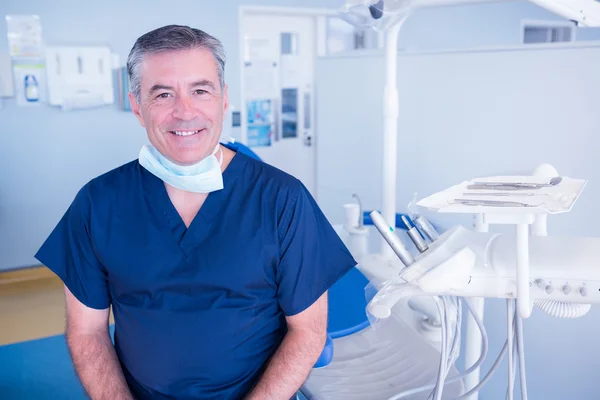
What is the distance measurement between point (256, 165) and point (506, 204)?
0.55m

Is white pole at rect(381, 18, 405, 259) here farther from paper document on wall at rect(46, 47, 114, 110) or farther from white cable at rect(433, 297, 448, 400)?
paper document on wall at rect(46, 47, 114, 110)

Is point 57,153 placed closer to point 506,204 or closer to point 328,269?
point 328,269

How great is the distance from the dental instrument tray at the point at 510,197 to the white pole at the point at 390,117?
1.99ft

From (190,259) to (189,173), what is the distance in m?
0.16

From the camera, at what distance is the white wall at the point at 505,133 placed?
147cm

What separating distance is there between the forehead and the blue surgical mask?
0.15 m

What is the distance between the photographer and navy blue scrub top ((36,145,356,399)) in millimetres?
1110

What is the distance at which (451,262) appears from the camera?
86 cm

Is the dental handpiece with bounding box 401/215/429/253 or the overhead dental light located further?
the overhead dental light

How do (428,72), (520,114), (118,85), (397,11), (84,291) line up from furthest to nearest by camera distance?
(118,85) → (428,72) → (520,114) → (397,11) → (84,291)

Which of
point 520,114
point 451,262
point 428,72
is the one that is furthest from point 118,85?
point 451,262

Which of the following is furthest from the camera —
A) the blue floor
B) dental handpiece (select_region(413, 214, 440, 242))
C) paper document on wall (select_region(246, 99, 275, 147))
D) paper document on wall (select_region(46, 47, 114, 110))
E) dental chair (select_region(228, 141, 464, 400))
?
paper document on wall (select_region(246, 99, 275, 147))

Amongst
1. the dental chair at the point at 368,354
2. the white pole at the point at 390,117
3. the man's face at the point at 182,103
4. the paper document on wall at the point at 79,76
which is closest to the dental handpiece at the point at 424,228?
the dental chair at the point at 368,354

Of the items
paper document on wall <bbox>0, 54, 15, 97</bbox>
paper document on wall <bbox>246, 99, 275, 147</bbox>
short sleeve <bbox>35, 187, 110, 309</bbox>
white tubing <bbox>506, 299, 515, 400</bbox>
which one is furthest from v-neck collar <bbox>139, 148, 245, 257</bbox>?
paper document on wall <bbox>246, 99, 275, 147</bbox>
